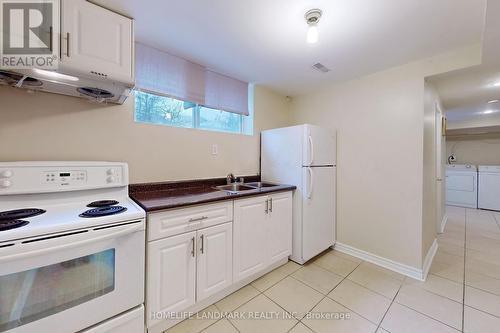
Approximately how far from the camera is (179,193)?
184 cm

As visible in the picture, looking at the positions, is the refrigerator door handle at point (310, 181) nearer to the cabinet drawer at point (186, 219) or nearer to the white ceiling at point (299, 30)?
the cabinet drawer at point (186, 219)

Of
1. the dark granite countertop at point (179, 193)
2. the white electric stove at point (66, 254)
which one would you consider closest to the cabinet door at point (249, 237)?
the dark granite countertop at point (179, 193)

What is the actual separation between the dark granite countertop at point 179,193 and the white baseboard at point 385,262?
1134mm

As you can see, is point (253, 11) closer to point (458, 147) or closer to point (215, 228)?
point (215, 228)

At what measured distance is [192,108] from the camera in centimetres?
226

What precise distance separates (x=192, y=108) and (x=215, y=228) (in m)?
1.38

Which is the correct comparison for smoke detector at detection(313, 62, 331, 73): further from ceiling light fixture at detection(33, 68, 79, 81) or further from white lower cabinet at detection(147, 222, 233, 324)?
ceiling light fixture at detection(33, 68, 79, 81)

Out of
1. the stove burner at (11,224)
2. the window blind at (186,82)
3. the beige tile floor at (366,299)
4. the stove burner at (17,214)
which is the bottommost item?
the beige tile floor at (366,299)

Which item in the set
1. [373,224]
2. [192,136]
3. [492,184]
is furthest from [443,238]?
[192,136]

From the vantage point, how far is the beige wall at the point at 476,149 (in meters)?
4.88

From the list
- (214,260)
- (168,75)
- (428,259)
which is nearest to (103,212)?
(214,260)

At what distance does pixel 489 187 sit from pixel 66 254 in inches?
280

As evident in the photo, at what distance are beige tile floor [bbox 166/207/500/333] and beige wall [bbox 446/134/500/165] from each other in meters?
3.96

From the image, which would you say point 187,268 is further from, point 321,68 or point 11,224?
point 321,68
